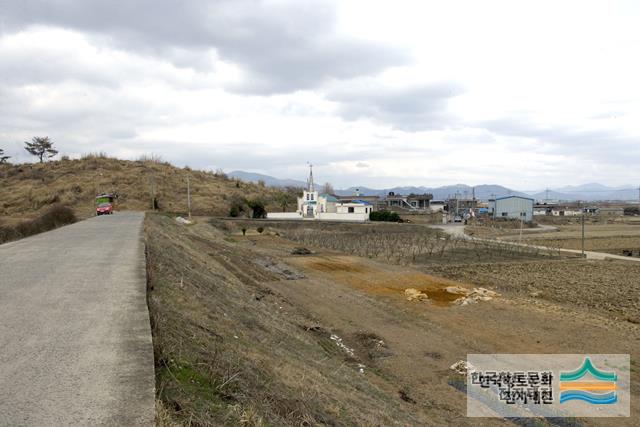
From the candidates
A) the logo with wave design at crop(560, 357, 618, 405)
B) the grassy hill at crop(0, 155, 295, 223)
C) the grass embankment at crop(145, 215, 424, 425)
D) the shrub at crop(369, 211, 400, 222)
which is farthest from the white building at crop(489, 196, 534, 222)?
the grass embankment at crop(145, 215, 424, 425)

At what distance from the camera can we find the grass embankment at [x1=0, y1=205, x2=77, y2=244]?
21.4 m

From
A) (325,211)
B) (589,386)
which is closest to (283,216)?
(325,211)

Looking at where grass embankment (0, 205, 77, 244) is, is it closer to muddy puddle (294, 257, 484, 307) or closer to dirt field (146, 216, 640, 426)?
dirt field (146, 216, 640, 426)

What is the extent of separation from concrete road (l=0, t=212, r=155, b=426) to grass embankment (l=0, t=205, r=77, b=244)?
12116 millimetres

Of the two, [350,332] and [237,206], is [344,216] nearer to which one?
[237,206]

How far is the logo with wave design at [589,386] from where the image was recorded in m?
10.3

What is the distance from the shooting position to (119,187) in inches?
2867

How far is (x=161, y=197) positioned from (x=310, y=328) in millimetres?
61944

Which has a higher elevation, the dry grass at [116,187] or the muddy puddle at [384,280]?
the dry grass at [116,187]

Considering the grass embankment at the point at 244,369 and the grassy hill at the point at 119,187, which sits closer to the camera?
the grass embankment at the point at 244,369

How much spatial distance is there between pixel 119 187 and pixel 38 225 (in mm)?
52388

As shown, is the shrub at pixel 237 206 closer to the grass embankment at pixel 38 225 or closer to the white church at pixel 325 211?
the white church at pixel 325 211

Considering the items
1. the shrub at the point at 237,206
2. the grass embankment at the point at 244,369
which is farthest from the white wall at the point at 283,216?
the grass embankment at the point at 244,369

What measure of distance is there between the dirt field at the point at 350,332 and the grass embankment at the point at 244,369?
0.03m
